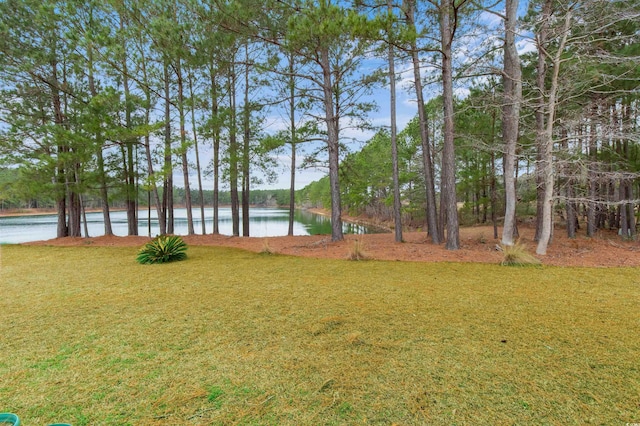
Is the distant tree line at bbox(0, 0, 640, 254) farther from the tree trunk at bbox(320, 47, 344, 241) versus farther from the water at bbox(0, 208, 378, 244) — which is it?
the water at bbox(0, 208, 378, 244)

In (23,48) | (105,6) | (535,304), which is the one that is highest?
(105,6)

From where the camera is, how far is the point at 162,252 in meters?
5.62

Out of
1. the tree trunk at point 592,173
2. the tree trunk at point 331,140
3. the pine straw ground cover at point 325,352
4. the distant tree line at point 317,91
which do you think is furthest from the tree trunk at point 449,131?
the tree trunk at point 331,140

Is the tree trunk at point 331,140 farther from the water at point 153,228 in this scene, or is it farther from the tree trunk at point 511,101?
the water at point 153,228

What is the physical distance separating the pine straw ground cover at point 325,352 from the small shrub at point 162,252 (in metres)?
1.65

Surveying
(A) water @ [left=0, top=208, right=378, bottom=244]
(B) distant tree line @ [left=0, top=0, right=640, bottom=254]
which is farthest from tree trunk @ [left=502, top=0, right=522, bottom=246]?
(A) water @ [left=0, top=208, right=378, bottom=244]

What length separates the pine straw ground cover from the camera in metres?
1.43

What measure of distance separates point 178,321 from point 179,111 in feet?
26.5

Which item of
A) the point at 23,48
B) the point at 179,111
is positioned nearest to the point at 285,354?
the point at 179,111

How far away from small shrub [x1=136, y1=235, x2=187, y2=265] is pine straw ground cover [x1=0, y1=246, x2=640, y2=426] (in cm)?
165

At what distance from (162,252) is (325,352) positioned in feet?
15.9

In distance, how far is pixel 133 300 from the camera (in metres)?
3.20

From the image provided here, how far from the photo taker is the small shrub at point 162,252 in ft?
18.1

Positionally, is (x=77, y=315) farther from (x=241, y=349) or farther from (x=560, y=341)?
(x=560, y=341)
